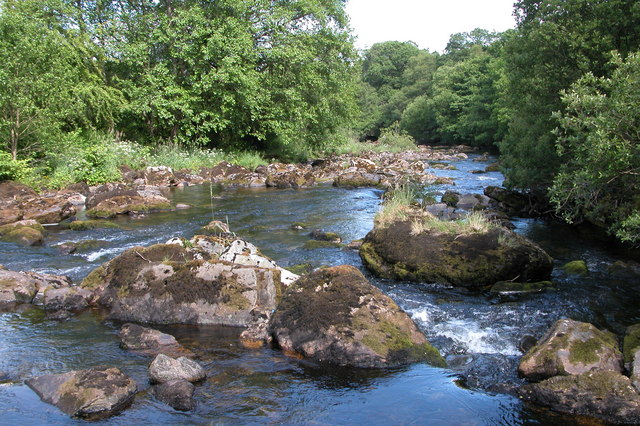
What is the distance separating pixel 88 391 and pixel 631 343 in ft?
20.8

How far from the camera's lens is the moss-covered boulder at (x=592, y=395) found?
16.7 feet

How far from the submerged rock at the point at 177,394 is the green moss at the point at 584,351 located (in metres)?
4.30

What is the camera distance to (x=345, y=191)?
22.3 m

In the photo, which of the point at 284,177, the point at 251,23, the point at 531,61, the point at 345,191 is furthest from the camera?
the point at 251,23

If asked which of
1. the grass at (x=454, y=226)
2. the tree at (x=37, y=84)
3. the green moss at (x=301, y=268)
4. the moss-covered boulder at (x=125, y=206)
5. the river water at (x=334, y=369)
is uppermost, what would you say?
the tree at (x=37, y=84)

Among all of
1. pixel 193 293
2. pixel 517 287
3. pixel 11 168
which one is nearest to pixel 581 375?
pixel 517 287

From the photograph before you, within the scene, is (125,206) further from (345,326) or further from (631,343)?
(631,343)

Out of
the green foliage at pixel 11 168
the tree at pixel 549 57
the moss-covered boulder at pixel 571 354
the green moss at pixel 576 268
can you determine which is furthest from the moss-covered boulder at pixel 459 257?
the green foliage at pixel 11 168

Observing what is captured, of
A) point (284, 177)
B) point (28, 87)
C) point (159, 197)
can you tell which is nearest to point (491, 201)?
point (284, 177)

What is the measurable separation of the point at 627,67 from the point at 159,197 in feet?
49.2

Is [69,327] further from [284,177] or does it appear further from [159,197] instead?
[284,177]

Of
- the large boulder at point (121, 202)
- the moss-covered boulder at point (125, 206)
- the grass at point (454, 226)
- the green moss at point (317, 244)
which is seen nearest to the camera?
the grass at point (454, 226)

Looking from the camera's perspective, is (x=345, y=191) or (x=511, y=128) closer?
(x=511, y=128)

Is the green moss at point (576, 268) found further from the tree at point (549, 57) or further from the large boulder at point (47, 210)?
the large boulder at point (47, 210)
